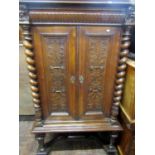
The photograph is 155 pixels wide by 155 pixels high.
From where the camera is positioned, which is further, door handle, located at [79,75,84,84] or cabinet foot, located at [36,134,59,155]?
cabinet foot, located at [36,134,59,155]

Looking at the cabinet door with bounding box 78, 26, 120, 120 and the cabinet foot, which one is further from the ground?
the cabinet door with bounding box 78, 26, 120, 120

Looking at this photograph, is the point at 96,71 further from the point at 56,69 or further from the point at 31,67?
the point at 31,67

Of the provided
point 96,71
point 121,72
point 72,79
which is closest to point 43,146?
point 72,79

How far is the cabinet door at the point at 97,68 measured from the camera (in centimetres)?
141

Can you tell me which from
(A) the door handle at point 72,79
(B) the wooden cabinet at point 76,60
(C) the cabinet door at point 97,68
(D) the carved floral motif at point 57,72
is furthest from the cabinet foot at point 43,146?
(A) the door handle at point 72,79

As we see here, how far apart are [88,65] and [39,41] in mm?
444

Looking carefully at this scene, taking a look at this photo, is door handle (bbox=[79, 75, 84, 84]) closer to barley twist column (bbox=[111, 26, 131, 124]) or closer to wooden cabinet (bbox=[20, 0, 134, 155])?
wooden cabinet (bbox=[20, 0, 134, 155])

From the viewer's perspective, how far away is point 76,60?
1460mm

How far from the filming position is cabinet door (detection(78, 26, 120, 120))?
Answer: 141 cm

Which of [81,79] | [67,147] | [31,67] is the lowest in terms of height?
[67,147]

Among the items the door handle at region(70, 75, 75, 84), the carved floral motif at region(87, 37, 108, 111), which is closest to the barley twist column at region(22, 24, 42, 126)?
the door handle at region(70, 75, 75, 84)

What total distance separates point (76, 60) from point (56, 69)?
0.19 metres
